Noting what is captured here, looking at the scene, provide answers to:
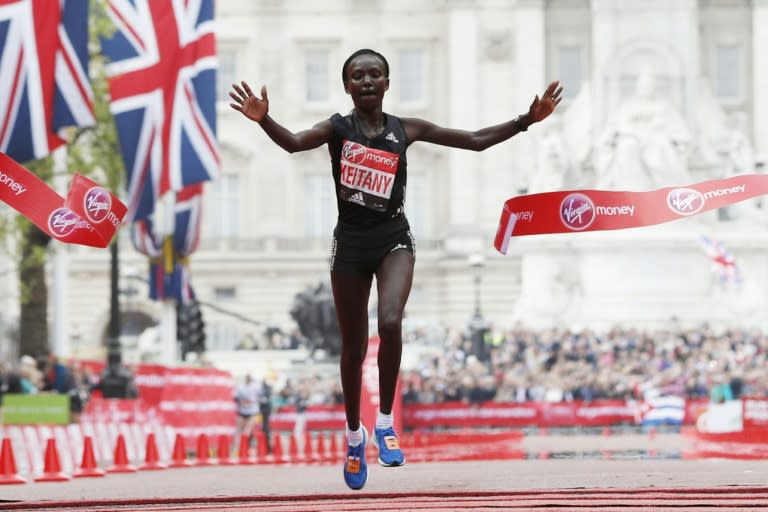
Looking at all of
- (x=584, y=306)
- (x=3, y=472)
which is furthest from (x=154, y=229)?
(x=584, y=306)

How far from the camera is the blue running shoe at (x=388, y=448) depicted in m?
11.1

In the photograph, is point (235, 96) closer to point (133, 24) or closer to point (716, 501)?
point (716, 501)

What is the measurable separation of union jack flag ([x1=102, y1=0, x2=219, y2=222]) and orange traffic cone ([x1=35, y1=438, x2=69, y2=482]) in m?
8.59

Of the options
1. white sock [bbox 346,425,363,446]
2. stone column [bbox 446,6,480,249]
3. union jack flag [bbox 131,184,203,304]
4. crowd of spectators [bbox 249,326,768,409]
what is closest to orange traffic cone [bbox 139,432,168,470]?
union jack flag [bbox 131,184,203,304]

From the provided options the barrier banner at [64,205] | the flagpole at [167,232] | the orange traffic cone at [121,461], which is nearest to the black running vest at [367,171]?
the barrier banner at [64,205]

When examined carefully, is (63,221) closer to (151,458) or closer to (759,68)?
(151,458)

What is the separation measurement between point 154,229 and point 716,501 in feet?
65.5

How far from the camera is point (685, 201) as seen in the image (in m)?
12.8

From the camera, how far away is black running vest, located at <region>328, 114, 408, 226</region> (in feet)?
36.2

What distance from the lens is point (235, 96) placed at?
10562 millimetres

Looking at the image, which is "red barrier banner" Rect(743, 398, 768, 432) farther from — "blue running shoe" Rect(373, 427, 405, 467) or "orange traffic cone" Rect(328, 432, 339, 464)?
"blue running shoe" Rect(373, 427, 405, 467)

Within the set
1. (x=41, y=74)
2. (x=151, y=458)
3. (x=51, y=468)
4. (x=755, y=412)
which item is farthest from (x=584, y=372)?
(x=51, y=468)

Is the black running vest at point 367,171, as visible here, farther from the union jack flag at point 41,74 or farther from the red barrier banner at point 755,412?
the red barrier banner at point 755,412

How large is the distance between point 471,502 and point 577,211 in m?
3.10
